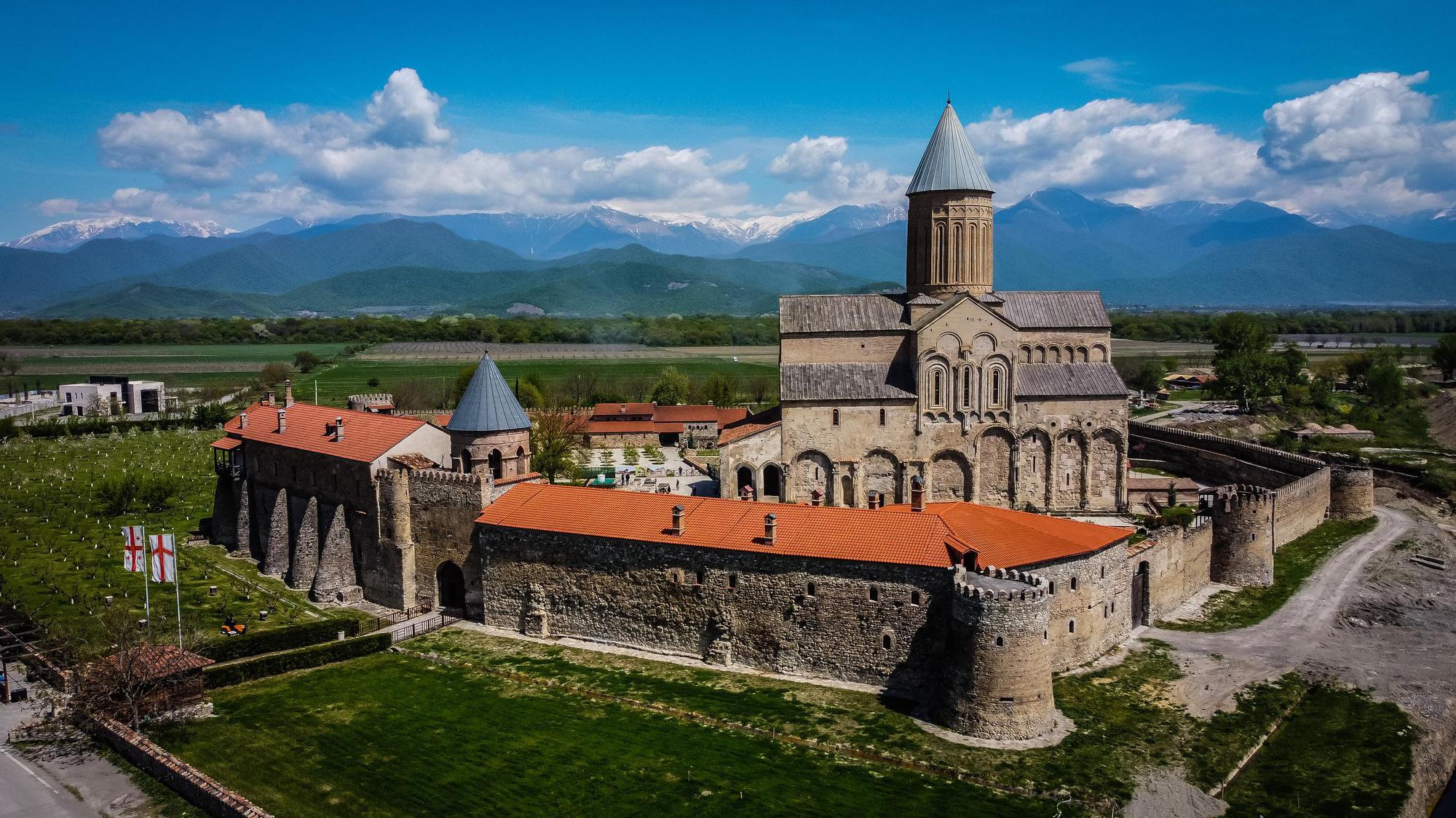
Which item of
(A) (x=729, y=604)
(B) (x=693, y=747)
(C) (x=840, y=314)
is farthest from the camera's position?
(C) (x=840, y=314)

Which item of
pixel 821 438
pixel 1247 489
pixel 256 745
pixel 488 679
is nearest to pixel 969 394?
pixel 821 438

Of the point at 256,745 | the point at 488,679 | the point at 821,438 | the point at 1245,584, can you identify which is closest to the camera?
the point at 256,745

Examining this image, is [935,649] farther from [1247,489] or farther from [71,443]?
[71,443]

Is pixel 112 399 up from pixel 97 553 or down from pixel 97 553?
up

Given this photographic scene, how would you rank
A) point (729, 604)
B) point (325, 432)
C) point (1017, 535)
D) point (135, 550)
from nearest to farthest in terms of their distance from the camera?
point (1017, 535) < point (729, 604) < point (135, 550) < point (325, 432)

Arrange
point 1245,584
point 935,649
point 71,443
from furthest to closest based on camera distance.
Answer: point 71,443 < point 1245,584 < point 935,649

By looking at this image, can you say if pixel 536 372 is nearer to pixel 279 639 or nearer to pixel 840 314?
pixel 840 314

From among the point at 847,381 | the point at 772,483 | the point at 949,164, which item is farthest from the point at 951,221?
the point at 772,483

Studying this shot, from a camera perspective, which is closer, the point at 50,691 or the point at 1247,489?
the point at 50,691
